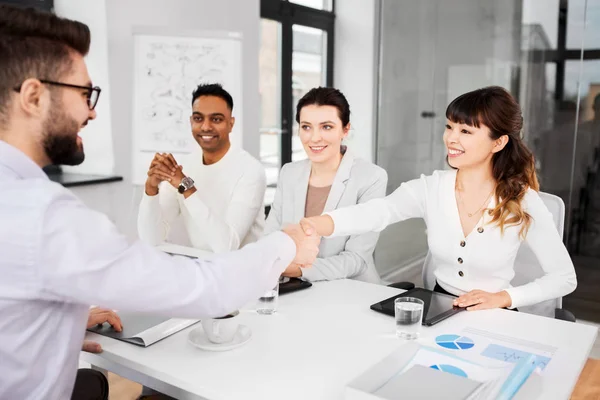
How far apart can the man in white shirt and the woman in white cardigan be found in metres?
0.85

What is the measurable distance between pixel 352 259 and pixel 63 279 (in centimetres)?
139

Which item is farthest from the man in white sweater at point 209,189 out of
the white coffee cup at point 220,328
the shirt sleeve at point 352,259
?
the white coffee cup at point 220,328

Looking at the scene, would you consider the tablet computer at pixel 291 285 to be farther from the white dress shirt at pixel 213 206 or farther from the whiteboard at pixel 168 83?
the whiteboard at pixel 168 83

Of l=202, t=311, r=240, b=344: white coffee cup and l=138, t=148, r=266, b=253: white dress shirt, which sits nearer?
l=202, t=311, r=240, b=344: white coffee cup

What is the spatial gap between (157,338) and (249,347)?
241mm

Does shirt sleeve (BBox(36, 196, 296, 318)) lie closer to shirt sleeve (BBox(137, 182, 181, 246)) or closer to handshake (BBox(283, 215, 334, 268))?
handshake (BBox(283, 215, 334, 268))

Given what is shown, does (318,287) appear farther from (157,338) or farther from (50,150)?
(50,150)

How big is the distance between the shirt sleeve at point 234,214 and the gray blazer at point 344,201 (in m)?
0.25

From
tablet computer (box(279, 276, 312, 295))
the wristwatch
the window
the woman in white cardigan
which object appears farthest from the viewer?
the window

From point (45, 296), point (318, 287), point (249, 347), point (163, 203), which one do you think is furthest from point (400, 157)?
point (45, 296)

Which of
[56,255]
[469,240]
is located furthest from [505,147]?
[56,255]

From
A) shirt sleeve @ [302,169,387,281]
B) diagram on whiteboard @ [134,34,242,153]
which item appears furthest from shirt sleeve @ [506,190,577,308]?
diagram on whiteboard @ [134,34,242,153]

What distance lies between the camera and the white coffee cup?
4.42ft

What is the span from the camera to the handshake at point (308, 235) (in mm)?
1677
